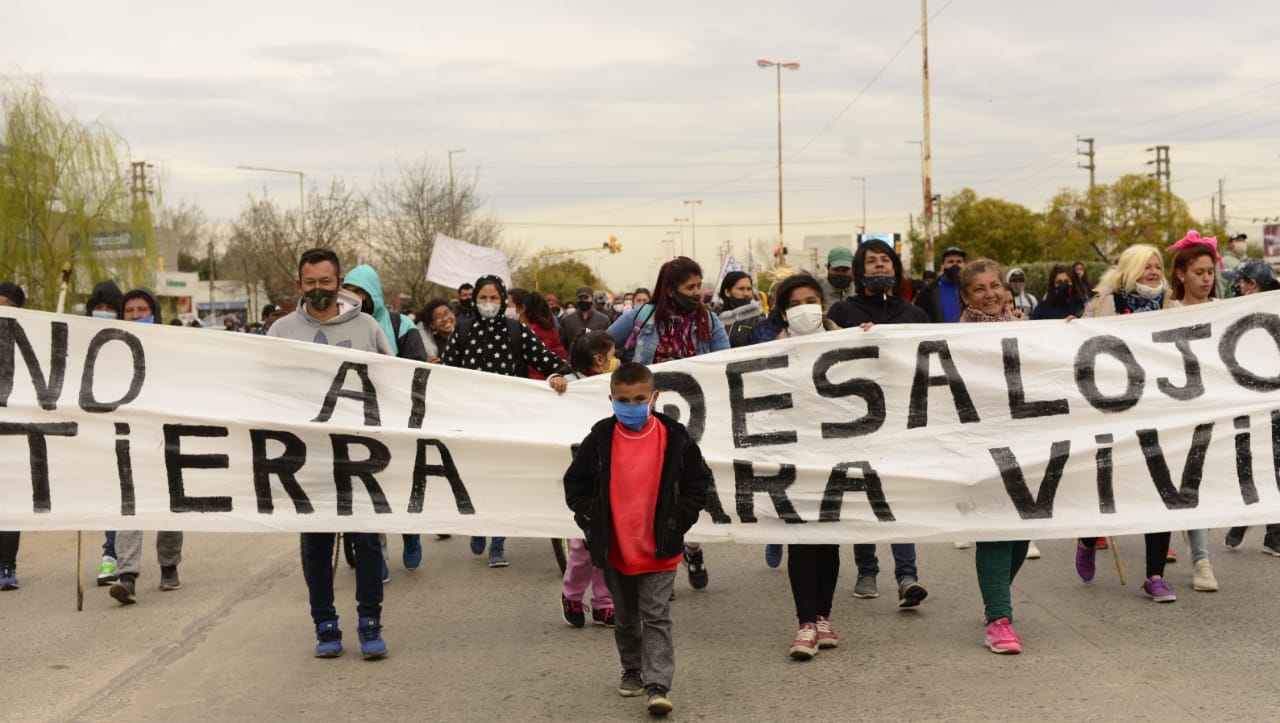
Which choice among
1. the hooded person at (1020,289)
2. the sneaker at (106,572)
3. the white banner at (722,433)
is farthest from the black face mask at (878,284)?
the hooded person at (1020,289)

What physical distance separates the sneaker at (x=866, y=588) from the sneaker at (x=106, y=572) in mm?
4346

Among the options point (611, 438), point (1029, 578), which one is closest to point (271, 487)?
point (611, 438)

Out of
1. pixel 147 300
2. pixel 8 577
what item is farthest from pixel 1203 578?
pixel 8 577

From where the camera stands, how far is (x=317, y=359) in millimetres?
6785

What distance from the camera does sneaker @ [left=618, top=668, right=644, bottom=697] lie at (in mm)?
5645

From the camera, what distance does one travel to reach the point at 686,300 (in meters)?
7.54

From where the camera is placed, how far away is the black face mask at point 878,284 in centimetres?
694

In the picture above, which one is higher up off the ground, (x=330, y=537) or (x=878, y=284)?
(x=878, y=284)

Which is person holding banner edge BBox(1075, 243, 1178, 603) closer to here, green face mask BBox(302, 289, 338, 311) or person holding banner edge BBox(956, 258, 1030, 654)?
person holding banner edge BBox(956, 258, 1030, 654)

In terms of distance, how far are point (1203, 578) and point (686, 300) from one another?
10.4ft

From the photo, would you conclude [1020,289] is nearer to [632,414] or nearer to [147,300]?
[147,300]

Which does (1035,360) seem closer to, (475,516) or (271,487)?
(475,516)

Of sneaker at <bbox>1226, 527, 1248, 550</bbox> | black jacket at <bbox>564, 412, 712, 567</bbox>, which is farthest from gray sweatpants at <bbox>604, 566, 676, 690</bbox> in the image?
sneaker at <bbox>1226, 527, 1248, 550</bbox>

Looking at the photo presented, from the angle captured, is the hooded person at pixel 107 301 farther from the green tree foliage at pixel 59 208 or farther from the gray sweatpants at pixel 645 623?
the green tree foliage at pixel 59 208
